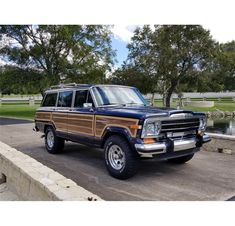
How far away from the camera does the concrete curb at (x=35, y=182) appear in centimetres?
369

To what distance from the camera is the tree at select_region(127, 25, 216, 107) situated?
20.7m

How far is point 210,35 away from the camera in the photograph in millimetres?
21141

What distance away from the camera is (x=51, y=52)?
798 inches

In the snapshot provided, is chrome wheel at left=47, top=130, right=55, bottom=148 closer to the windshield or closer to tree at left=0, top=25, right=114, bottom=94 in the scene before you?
the windshield

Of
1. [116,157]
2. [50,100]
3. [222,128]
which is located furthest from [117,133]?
[222,128]

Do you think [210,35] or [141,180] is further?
[210,35]

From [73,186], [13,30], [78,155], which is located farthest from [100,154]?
[13,30]

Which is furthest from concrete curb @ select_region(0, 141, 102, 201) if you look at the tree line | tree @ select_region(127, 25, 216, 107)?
tree @ select_region(127, 25, 216, 107)

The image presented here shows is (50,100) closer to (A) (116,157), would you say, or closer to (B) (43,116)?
(B) (43,116)

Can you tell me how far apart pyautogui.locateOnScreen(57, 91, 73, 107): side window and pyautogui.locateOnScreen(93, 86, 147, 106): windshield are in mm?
1005

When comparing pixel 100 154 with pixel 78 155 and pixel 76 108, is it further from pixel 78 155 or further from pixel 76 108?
pixel 76 108

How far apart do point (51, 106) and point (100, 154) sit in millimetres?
1863

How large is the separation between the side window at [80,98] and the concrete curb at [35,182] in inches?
68.4

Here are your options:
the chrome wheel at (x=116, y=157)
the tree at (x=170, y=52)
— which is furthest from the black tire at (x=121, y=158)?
the tree at (x=170, y=52)
